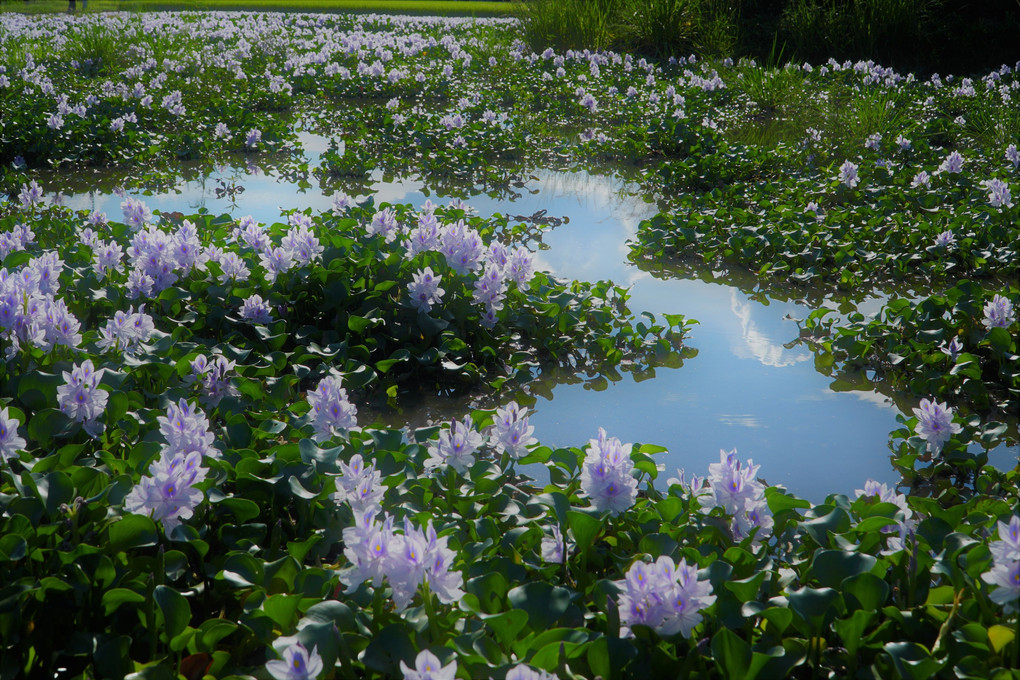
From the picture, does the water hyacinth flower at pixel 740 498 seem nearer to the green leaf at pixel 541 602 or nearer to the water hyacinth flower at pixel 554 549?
the water hyacinth flower at pixel 554 549

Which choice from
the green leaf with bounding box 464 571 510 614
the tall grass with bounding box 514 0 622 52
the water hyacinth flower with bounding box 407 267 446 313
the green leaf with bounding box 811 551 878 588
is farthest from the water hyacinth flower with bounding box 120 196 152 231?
the tall grass with bounding box 514 0 622 52

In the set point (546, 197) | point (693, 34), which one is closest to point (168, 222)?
point (546, 197)

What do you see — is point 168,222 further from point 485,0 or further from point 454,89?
point 485,0

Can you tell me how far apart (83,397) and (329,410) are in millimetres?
748

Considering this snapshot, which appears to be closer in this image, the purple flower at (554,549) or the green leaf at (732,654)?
the green leaf at (732,654)

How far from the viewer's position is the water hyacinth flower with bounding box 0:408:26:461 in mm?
2055

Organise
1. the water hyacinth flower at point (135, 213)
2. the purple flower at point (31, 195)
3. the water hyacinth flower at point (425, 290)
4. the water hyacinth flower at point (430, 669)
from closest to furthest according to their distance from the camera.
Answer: the water hyacinth flower at point (430, 669)
the water hyacinth flower at point (425, 290)
the water hyacinth flower at point (135, 213)
the purple flower at point (31, 195)

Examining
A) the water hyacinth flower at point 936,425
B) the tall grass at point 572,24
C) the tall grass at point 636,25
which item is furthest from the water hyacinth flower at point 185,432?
the tall grass at point 572,24

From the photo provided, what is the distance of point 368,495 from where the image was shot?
76.5 inches

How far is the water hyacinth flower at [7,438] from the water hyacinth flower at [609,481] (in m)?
1.57

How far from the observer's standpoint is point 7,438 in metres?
2.07

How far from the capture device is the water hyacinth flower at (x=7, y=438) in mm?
2055

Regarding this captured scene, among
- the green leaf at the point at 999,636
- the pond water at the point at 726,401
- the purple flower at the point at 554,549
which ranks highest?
the green leaf at the point at 999,636

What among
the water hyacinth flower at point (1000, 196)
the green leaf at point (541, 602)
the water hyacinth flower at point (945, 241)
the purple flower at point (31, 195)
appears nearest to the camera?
the green leaf at point (541, 602)
